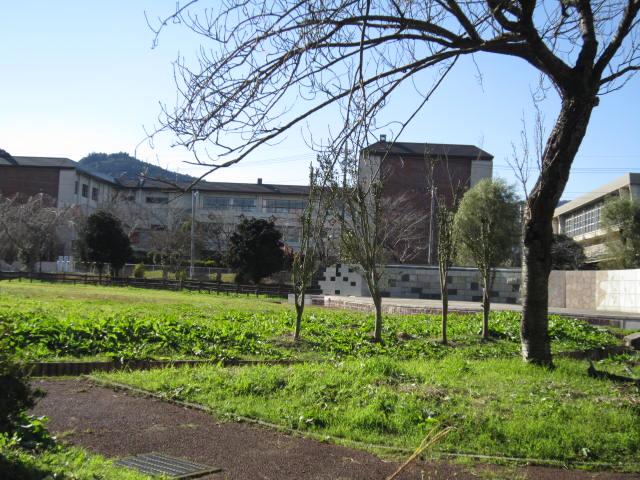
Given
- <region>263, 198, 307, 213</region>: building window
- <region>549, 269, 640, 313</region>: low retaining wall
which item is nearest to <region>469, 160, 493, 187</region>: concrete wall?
→ <region>263, 198, 307, 213</region>: building window

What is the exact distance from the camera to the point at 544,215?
7.95 m

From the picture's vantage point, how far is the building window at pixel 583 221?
62906mm

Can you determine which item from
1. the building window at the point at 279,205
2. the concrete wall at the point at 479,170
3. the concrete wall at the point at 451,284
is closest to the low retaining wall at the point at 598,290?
the concrete wall at the point at 451,284

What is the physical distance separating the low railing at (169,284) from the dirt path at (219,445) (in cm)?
2998

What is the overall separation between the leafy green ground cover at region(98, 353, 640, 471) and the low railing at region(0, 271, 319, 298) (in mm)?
28692

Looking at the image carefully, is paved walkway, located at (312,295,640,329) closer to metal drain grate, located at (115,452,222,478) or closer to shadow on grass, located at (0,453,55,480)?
metal drain grate, located at (115,452,222,478)

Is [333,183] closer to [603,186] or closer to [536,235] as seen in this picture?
[536,235]

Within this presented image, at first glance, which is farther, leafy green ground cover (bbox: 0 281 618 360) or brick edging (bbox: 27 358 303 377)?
leafy green ground cover (bbox: 0 281 618 360)

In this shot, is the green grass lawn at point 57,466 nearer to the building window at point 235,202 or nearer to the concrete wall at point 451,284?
the concrete wall at point 451,284

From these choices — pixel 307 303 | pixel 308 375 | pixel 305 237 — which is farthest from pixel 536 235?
pixel 307 303

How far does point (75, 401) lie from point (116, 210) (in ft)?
200

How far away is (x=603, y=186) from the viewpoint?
57.6 metres

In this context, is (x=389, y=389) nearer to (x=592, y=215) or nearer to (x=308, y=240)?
(x=308, y=240)

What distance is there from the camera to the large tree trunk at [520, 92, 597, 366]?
25.5 ft
